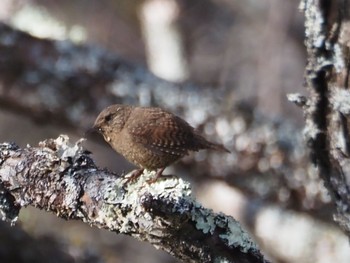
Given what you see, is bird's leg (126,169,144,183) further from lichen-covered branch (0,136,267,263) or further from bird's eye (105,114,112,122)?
bird's eye (105,114,112,122)

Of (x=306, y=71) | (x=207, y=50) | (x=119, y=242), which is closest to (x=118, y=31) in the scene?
(x=207, y=50)

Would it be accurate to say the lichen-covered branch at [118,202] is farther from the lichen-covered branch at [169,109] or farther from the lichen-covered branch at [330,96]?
the lichen-covered branch at [169,109]

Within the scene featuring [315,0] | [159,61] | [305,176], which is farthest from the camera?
[159,61]

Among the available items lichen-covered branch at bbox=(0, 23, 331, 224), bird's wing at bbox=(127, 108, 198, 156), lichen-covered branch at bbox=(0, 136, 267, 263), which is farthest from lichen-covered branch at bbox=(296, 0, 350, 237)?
lichen-covered branch at bbox=(0, 23, 331, 224)

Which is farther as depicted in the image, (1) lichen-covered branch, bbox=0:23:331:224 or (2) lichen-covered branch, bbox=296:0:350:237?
(1) lichen-covered branch, bbox=0:23:331:224

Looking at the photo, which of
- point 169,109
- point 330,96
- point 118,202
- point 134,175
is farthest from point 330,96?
point 169,109

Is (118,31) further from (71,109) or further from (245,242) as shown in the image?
(245,242)

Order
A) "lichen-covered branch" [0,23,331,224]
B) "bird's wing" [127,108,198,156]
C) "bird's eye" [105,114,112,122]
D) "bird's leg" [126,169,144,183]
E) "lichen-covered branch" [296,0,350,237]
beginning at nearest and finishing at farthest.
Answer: "bird's leg" [126,169,144,183] < "lichen-covered branch" [296,0,350,237] < "bird's wing" [127,108,198,156] < "bird's eye" [105,114,112,122] < "lichen-covered branch" [0,23,331,224]

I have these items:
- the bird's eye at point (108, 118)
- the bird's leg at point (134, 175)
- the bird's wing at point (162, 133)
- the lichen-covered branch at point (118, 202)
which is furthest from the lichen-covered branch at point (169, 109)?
the lichen-covered branch at point (118, 202)
